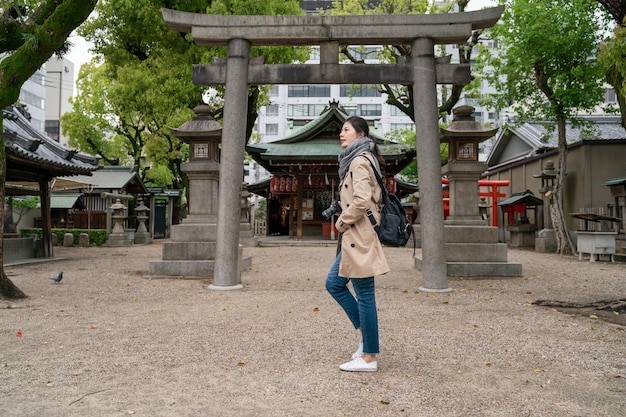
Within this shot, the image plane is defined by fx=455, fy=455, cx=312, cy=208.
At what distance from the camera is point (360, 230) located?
3.23 metres

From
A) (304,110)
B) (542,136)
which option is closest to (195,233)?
(542,136)

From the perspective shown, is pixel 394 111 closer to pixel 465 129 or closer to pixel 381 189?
pixel 465 129

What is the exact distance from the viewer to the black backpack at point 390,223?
3.35 m

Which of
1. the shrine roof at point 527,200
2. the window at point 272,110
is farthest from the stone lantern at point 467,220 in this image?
A: the window at point 272,110

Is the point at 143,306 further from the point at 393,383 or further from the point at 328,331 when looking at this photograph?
the point at 393,383

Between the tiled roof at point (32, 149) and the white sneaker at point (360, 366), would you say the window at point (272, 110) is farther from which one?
the white sneaker at point (360, 366)

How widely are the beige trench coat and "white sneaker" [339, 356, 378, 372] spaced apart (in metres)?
0.67

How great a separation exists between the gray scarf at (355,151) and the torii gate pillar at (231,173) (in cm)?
413

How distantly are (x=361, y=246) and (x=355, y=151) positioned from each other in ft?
2.41

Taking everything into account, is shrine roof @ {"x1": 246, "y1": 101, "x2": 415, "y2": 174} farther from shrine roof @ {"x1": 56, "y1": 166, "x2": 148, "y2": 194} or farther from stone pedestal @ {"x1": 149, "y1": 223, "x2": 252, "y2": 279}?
stone pedestal @ {"x1": 149, "y1": 223, "x2": 252, "y2": 279}

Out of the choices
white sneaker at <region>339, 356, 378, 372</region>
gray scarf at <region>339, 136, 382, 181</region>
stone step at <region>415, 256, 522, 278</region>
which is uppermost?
gray scarf at <region>339, 136, 382, 181</region>

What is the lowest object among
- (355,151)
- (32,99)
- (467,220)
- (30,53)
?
(467,220)

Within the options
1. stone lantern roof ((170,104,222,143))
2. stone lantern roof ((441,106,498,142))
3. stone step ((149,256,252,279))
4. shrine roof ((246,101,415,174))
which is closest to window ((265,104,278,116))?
shrine roof ((246,101,415,174))

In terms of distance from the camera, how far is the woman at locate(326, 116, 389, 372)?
10.5ft
